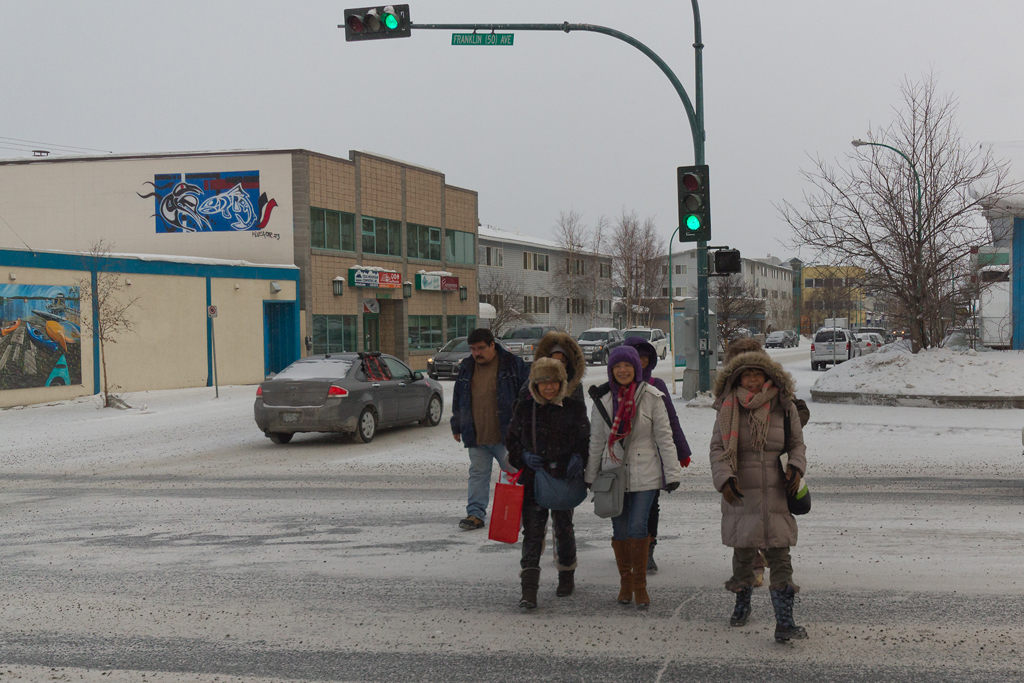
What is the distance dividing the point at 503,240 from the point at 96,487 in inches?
1964

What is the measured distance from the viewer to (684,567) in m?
6.69

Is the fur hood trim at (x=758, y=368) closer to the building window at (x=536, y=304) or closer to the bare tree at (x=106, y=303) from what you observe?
the bare tree at (x=106, y=303)

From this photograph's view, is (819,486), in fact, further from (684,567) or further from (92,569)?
(92,569)

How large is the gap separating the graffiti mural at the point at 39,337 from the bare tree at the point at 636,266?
166ft

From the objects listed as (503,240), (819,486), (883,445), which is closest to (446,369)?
(883,445)

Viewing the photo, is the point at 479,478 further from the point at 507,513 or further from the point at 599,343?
the point at 599,343

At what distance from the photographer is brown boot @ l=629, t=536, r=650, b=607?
570 cm

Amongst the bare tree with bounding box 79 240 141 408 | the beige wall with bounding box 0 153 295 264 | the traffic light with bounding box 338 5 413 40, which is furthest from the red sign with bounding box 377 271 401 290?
the traffic light with bounding box 338 5 413 40

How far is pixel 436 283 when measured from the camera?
44062mm

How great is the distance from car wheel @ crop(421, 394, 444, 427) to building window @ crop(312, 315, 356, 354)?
765 inches

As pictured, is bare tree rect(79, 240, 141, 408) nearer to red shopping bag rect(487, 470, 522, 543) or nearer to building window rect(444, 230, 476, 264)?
red shopping bag rect(487, 470, 522, 543)

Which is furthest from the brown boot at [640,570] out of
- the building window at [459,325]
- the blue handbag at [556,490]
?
the building window at [459,325]

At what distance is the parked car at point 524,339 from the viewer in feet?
110

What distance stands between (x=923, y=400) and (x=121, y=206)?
29950 millimetres
